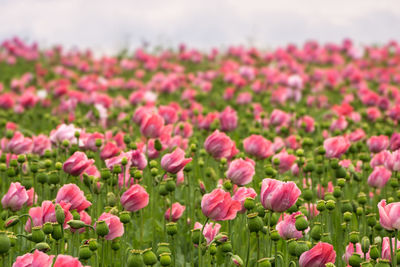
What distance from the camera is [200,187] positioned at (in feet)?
10.8

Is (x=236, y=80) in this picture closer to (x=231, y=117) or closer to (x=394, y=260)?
(x=231, y=117)

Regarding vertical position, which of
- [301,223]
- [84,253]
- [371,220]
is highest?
[301,223]

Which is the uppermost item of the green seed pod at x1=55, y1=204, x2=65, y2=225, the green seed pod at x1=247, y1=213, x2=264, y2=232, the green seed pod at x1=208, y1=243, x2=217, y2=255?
the green seed pod at x1=55, y1=204, x2=65, y2=225

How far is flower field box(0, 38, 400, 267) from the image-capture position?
2.54m

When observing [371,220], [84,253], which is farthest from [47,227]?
[371,220]

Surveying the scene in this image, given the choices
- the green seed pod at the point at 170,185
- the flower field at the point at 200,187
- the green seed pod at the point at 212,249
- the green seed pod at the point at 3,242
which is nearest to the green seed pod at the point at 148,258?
the flower field at the point at 200,187

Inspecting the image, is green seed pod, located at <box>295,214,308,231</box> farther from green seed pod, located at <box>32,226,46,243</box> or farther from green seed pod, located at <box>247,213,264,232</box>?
green seed pod, located at <box>32,226,46,243</box>

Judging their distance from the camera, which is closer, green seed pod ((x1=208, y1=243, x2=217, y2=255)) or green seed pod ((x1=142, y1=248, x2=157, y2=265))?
green seed pod ((x1=142, y1=248, x2=157, y2=265))

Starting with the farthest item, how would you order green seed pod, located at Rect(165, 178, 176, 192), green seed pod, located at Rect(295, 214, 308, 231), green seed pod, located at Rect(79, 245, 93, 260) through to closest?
1. green seed pod, located at Rect(165, 178, 176, 192)
2. green seed pod, located at Rect(295, 214, 308, 231)
3. green seed pod, located at Rect(79, 245, 93, 260)

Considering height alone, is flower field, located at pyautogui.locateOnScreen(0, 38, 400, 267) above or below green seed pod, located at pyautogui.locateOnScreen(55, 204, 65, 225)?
below

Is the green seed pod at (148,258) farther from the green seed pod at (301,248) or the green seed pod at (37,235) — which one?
the green seed pod at (301,248)

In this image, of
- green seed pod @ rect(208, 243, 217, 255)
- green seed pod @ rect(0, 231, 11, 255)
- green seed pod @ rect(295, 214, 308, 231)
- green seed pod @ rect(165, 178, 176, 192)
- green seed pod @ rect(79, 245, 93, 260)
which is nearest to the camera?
green seed pod @ rect(0, 231, 11, 255)

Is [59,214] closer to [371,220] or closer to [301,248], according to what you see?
[301,248]

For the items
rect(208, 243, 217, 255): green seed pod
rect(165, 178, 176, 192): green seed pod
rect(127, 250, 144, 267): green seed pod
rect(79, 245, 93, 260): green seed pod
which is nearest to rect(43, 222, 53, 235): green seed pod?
rect(79, 245, 93, 260): green seed pod
